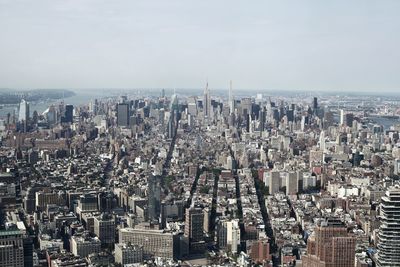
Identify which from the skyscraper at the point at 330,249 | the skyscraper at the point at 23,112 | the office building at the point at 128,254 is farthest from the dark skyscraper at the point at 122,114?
the skyscraper at the point at 330,249

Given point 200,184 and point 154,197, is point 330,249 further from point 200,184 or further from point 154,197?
point 200,184

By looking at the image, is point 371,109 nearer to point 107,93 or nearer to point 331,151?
point 331,151

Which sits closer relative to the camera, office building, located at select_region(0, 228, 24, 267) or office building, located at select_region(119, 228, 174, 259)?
office building, located at select_region(0, 228, 24, 267)

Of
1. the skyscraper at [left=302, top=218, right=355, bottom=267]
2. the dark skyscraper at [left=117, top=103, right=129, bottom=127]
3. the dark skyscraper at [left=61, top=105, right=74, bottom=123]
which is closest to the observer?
the skyscraper at [left=302, top=218, right=355, bottom=267]

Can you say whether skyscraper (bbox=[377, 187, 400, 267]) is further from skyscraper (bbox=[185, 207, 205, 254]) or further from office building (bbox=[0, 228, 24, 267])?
office building (bbox=[0, 228, 24, 267])

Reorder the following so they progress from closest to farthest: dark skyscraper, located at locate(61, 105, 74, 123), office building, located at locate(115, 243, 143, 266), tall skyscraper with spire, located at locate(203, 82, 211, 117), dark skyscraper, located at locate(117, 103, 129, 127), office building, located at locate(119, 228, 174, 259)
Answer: office building, located at locate(115, 243, 143, 266) < office building, located at locate(119, 228, 174, 259) < tall skyscraper with spire, located at locate(203, 82, 211, 117) < dark skyscraper, located at locate(117, 103, 129, 127) < dark skyscraper, located at locate(61, 105, 74, 123)

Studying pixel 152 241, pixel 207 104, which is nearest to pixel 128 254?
pixel 152 241

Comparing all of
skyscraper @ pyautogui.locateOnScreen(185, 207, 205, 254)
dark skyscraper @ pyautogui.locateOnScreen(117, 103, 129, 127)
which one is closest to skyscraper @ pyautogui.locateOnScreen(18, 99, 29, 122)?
dark skyscraper @ pyautogui.locateOnScreen(117, 103, 129, 127)
